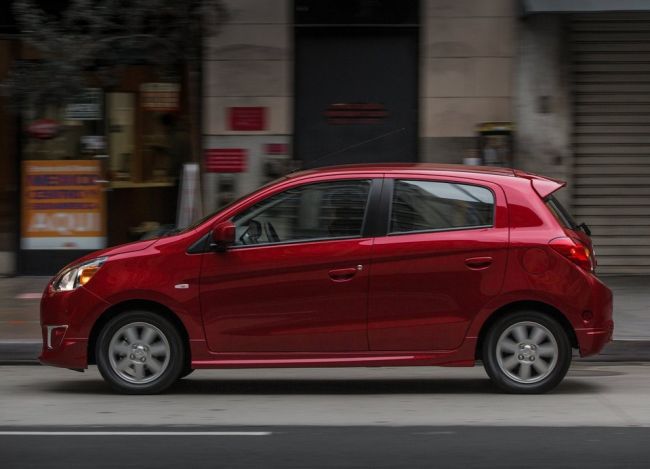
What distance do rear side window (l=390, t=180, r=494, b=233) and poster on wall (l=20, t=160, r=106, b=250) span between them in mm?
7062

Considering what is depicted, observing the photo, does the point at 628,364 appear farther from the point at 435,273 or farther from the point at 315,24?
the point at 315,24

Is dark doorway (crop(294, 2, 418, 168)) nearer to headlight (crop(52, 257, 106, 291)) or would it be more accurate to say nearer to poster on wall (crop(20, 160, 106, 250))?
poster on wall (crop(20, 160, 106, 250))

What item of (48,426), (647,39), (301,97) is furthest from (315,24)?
(48,426)

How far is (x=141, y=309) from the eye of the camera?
7879mm

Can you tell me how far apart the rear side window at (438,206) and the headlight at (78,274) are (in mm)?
2052

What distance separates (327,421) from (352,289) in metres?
1.02

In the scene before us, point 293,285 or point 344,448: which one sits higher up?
point 293,285

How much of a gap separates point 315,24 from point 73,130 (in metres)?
3.24

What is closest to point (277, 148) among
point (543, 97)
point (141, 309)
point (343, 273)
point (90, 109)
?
point (90, 109)

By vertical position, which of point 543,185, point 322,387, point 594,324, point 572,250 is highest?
point 543,185

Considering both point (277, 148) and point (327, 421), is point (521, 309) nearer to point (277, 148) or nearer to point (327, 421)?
point (327, 421)

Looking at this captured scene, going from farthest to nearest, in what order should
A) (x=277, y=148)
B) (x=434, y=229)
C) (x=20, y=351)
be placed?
(x=277, y=148) < (x=20, y=351) < (x=434, y=229)

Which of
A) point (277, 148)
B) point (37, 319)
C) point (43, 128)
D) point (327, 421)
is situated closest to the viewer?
point (327, 421)

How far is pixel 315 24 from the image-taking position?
1373 centimetres
